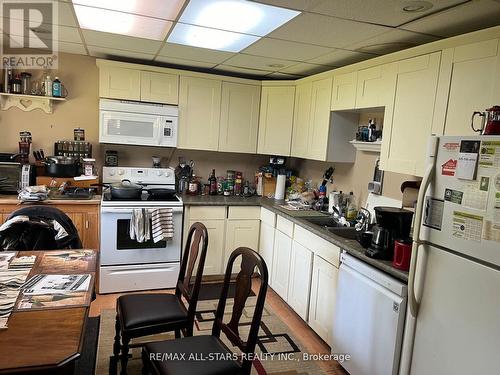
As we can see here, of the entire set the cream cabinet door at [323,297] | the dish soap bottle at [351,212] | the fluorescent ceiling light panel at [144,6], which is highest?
the fluorescent ceiling light panel at [144,6]

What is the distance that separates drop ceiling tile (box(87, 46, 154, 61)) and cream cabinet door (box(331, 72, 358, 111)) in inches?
69.9

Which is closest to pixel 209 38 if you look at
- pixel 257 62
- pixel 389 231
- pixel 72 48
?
pixel 257 62

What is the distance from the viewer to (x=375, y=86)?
2801mm

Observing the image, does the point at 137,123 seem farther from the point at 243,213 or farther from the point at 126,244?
the point at 243,213

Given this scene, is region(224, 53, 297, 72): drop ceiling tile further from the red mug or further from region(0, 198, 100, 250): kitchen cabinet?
the red mug

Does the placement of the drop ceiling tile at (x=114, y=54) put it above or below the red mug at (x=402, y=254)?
above

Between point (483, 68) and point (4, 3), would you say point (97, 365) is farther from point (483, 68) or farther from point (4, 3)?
point (483, 68)

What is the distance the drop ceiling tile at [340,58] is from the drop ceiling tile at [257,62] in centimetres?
27

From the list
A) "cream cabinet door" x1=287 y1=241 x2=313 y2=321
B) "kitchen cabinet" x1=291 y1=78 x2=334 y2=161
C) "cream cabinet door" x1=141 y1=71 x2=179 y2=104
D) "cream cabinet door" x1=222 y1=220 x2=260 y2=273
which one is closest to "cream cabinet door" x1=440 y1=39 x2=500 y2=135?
"kitchen cabinet" x1=291 y1=78 x2=334 y2=161

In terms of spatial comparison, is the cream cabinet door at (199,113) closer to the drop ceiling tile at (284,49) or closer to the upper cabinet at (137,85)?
the upper cabinet at (137,85)

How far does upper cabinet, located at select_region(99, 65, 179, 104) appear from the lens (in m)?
3.66

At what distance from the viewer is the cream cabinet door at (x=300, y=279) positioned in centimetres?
305

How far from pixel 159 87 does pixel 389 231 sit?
269 centimetres

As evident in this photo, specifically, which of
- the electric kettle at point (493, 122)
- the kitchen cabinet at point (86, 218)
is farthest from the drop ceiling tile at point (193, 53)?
the electric kettle at point (493, 122)
